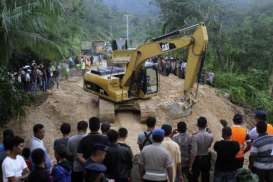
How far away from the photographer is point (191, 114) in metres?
19.1

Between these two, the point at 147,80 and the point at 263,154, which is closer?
the point at 263,154

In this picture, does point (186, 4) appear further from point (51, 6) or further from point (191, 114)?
point (51, 6)

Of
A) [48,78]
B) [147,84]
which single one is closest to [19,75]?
[48,78]

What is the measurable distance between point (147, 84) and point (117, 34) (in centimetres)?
6893

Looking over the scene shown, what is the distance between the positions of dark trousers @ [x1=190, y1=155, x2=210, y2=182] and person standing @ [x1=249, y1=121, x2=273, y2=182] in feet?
3.02

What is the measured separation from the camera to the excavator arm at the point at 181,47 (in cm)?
1545

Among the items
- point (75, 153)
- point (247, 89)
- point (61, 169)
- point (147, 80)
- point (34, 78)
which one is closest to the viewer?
point (61, 169)

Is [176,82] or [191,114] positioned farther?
[176,82]

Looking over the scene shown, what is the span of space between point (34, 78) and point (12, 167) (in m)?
14.7

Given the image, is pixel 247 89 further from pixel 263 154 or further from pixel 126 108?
pixel 263 154

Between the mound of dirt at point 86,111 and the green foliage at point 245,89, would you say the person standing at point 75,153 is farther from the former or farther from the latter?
the green foliage at point 245,89

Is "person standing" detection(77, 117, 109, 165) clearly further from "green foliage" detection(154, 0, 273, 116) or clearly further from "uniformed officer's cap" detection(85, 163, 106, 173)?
"green foliage" detection(154, 0, 273, 116)

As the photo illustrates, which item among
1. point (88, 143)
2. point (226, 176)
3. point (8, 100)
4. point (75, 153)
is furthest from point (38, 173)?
point (8, 100)

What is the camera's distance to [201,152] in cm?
884
